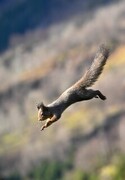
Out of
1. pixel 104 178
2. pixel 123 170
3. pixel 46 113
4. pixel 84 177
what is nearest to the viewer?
pixel 46 113

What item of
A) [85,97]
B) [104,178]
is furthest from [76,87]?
[104,178]

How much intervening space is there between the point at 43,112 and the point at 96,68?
2.72 ft

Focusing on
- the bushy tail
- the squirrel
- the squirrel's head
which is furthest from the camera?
the bushy tail

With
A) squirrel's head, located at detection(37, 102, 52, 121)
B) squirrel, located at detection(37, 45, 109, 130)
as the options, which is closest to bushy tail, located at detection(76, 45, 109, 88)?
squirrel, located at detection(37, 45, 109, 130)

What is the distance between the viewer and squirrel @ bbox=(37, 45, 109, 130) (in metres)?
8.83

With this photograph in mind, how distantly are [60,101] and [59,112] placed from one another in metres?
0.12

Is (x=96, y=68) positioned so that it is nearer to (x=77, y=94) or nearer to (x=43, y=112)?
(x=77, y=94)

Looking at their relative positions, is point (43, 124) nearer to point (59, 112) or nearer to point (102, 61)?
point (59, 112)

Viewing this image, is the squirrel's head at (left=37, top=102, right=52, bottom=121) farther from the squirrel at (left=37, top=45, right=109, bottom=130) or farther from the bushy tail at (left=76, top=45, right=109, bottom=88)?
the bushy tail at (left=76, top=45, right=109, bottom=88)

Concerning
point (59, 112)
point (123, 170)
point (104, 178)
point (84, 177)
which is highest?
point (84, 177)

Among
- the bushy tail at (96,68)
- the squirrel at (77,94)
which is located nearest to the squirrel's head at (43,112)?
the squirrel at (77,94)

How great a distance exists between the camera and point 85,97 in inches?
356

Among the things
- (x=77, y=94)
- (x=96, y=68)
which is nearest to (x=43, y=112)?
(x=77, y=94)

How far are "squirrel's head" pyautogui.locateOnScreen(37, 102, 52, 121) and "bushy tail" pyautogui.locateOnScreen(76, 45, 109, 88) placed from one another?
0.51m
